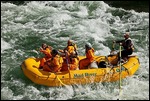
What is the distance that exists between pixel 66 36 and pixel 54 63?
207 inches

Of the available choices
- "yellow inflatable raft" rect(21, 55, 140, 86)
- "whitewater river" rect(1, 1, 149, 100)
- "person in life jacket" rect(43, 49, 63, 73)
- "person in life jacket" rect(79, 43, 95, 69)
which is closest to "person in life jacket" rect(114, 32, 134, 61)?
"yellow inflatable raft" rect(21, 55, 140, 86)

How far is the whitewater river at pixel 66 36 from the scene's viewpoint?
1162 cm

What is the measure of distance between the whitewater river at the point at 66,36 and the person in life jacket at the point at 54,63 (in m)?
0.68

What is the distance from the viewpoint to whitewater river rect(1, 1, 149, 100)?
38.1 ft

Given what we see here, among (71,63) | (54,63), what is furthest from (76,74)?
(54,63)

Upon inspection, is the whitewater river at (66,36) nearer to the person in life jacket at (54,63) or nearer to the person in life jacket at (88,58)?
the person in life jacket at (54,63)

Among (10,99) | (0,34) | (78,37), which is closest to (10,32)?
(0,34)

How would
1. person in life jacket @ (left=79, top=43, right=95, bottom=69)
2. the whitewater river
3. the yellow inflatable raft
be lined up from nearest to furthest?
the yellow inflatable raft < the whitewater river < person in life jacket @ (left=79, top=43, right=95, bottom=69)

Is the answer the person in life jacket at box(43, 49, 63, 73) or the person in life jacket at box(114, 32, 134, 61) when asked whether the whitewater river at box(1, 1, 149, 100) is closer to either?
the person in life jacket at box(43, 49, 63, 73)

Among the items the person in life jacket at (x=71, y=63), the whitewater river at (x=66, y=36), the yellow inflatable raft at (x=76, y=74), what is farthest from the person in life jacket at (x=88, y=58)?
the whitewater river at (x=66, y=36)

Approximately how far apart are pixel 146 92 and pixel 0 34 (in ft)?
26.2

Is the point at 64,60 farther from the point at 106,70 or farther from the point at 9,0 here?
the point at 9,0

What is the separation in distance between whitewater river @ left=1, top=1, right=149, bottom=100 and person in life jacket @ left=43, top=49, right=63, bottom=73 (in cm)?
68

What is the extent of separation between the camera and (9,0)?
20.9 m
